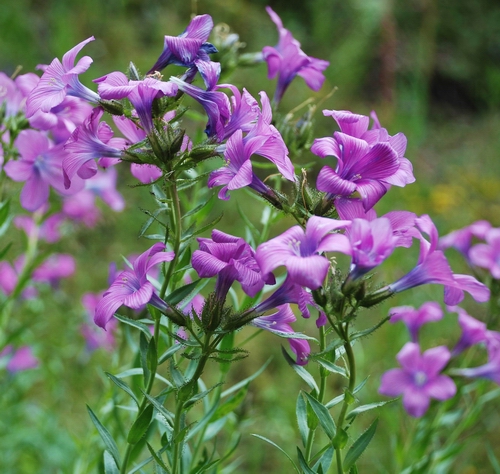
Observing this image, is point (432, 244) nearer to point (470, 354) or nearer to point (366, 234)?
point (366, 234)

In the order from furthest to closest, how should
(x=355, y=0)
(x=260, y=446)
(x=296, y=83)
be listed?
(x=355, y=0), (x=296, y=83), (x=260, y=446)

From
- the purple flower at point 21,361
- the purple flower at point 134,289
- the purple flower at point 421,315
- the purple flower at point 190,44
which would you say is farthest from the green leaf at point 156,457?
the purple flower at point 21,361

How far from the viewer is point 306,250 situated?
78 centimetres

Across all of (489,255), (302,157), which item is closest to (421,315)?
(489,255)

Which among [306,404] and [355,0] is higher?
[306,404]

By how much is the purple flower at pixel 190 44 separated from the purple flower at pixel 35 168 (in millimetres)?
387

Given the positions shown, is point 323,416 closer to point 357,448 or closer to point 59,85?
point 357,448

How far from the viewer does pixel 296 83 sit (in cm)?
529

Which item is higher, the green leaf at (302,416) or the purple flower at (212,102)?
the purple flower at (212,102)

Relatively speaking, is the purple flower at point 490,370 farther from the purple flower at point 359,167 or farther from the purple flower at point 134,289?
the purple flower at point 134,289

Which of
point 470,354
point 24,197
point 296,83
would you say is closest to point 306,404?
point 24,197

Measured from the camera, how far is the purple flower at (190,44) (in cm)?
93

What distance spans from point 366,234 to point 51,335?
7.80 ft

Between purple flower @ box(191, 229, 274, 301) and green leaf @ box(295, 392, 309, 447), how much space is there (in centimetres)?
26
